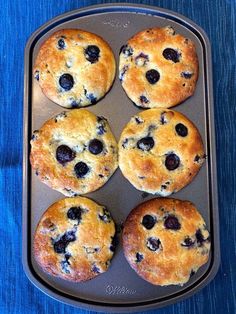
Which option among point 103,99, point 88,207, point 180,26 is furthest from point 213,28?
point 88,207

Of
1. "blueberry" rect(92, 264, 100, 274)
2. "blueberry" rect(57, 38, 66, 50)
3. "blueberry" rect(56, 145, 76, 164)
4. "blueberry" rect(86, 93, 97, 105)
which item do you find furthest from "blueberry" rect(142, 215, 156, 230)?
"blueberry" rect(57, 38, 66, 50)

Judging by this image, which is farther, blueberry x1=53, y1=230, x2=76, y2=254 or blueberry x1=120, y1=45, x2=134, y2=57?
blueberry x1=120, y1=45, x2=134, y2=57

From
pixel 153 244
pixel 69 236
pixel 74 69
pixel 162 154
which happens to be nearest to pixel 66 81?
pixel 74 69

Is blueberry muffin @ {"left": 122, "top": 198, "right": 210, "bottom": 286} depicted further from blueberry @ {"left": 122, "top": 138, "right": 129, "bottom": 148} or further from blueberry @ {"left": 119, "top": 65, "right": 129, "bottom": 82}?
blueberry @ {"left": 119, "top": 65, "right": 129, "bottom": 82}

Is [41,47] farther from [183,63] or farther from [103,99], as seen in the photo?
[183,63]

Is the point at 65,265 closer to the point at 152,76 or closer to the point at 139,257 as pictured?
the point at 139,257
